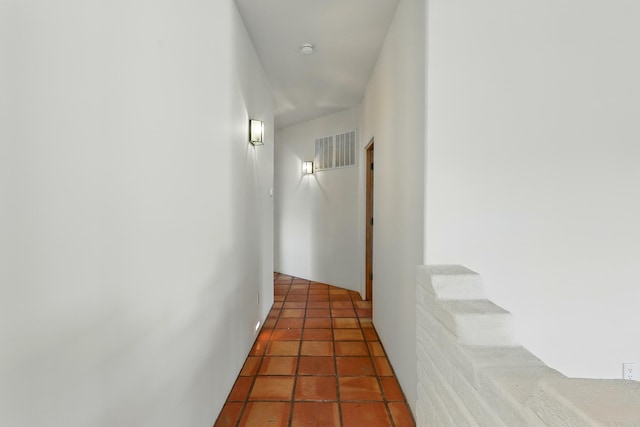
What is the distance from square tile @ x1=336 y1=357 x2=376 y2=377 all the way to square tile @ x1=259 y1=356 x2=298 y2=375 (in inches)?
13.5

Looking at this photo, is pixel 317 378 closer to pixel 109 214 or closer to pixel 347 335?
pixel 347 335

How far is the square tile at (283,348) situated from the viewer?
2.74 meters

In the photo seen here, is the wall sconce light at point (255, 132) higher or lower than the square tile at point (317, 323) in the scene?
higher

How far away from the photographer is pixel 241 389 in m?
2.20

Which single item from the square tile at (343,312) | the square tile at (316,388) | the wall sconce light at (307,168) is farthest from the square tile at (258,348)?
the wall sconce light at (307,168)

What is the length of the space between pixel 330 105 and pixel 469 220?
331 centimetres

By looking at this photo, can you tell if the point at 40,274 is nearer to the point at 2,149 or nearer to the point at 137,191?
the point at 2,149

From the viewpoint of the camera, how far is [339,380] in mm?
2322

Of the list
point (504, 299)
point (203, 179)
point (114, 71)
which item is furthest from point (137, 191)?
point (504, 299)

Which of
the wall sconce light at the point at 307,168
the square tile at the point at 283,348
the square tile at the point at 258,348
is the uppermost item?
the wall sconce light at the point at 307,168

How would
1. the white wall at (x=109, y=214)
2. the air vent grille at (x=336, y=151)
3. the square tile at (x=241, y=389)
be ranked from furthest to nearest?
the air vent grille at (x=336, y=151)
the square tile at (x=241, y=389)
the white wall at (x=109, y=214)

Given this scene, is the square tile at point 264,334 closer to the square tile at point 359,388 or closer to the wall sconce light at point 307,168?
the square tile at point 359,388

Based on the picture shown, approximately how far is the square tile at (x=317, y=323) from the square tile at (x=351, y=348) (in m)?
0.44

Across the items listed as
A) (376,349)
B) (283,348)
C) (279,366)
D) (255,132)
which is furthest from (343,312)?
(255,132)
